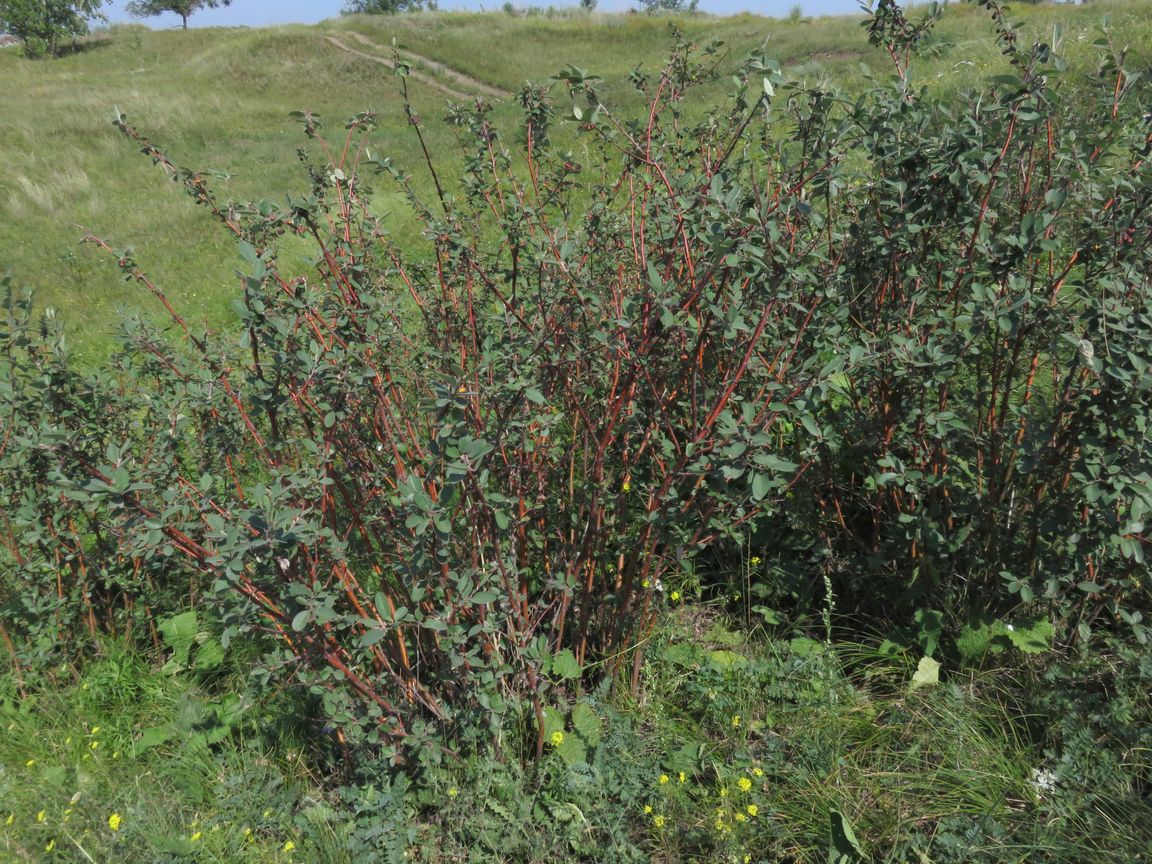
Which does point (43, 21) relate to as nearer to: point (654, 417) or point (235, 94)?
point (235, 94)

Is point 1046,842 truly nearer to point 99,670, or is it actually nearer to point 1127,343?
point 1127,343

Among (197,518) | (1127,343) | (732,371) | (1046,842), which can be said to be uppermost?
(1127,343)

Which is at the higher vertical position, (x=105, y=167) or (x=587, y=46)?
(x=587, y=46)

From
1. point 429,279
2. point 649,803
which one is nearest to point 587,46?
point 429,279

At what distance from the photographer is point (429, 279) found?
11.0 ft

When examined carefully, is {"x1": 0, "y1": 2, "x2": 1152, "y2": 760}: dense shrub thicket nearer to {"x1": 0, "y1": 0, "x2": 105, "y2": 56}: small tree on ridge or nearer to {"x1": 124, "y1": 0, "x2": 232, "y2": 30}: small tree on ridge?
{"x1": 0, "y1": 0, "x2": 105, "y2": 56}: small tree on ridge

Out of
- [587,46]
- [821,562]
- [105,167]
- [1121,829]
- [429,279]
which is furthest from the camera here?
[587,46]

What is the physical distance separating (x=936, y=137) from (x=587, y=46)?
96.1ft

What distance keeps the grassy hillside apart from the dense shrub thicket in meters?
0.50

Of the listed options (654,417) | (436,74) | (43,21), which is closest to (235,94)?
(436,74)

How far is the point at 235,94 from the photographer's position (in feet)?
80.1

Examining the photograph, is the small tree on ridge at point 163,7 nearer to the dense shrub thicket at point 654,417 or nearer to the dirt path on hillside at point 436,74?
the dirt path on hillside at point 436,74

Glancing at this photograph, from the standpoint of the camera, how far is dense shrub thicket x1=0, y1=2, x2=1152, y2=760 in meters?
2.01

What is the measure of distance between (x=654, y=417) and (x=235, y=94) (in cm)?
2706
